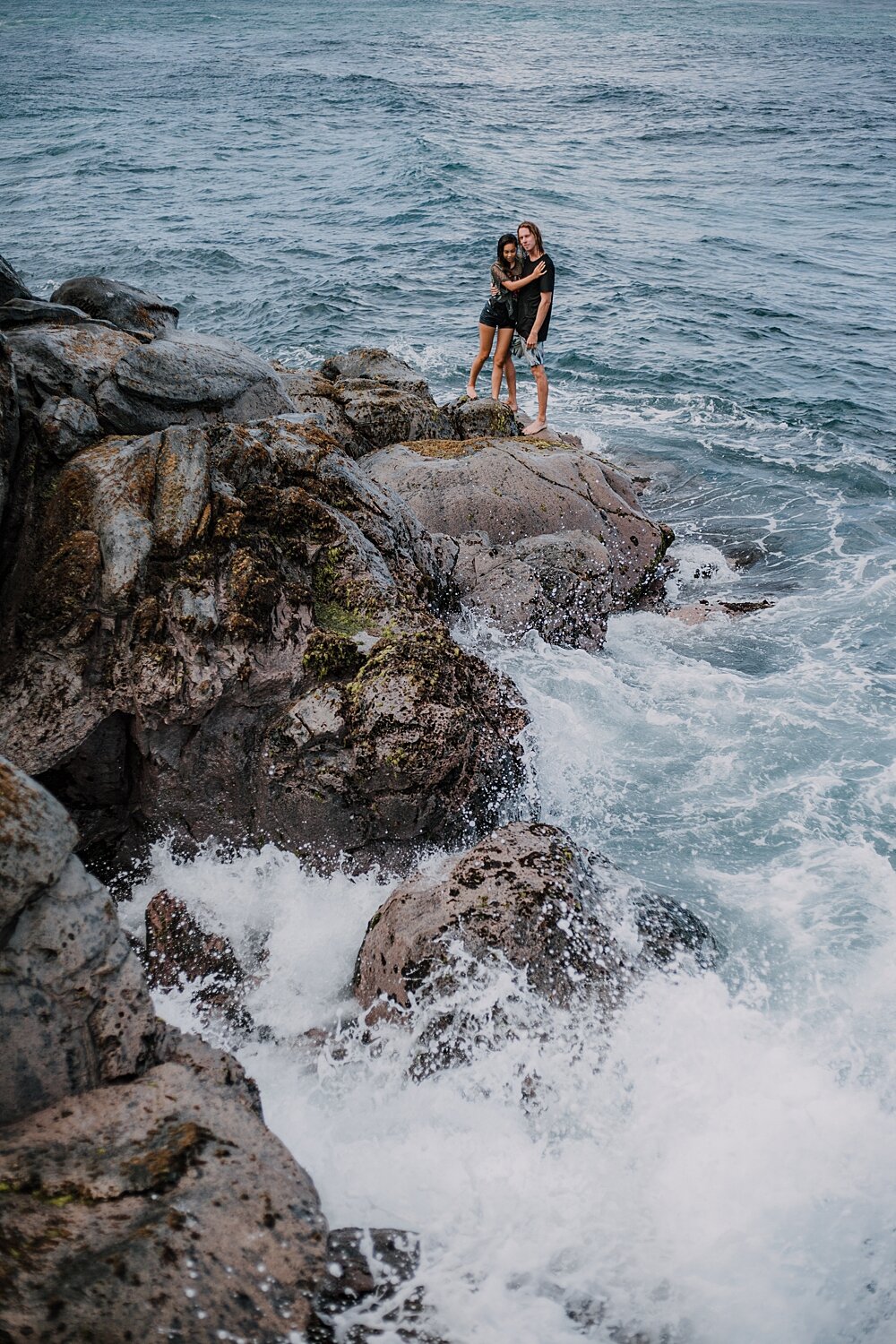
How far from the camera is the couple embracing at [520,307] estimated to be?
Result: 39.6 feet

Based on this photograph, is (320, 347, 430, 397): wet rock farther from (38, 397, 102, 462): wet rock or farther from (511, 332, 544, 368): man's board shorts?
(38, 397, 102, 462): wet rock

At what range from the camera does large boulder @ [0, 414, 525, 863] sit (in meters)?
6.14

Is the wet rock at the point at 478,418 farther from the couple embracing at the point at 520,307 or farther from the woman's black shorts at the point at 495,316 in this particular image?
the woman's black shorts at the point at 495,316

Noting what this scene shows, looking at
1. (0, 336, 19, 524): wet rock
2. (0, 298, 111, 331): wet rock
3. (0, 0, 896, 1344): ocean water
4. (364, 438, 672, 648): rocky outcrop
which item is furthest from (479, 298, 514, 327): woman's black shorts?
(0, 336, 19, 524): wet rock

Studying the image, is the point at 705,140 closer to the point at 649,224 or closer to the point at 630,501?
the point at 649,224

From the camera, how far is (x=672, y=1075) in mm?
5430

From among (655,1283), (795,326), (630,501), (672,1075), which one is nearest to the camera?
(655,1283)

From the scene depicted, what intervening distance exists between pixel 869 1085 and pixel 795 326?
749 inches

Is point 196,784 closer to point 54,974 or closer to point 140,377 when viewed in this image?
→ point 54,974

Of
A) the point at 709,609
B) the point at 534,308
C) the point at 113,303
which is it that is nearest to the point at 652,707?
the point at 709,609

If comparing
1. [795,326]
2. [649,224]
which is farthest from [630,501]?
[649,224]

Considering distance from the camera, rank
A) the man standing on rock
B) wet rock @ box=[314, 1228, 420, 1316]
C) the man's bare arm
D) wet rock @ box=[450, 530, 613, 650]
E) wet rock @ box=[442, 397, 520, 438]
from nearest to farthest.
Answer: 1. wet rock @ box=[314, 1228, 420, 1316]
2. wet rock @ box=[450, 530, 613, 650]
3. the man standing on rock
4. the man's bare arm
5. wet rock @ box=[442, 397, 520, 438]

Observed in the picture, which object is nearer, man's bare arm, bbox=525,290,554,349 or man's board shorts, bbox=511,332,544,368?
man's bare arm, bbox=525,290,554,349

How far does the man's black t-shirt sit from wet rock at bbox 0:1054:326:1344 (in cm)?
1077
